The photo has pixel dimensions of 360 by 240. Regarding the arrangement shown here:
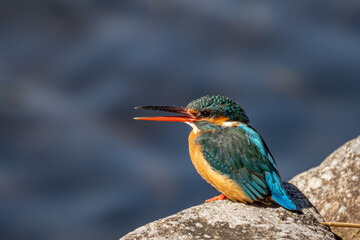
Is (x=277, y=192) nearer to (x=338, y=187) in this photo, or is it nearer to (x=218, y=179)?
(x=218, y=179)

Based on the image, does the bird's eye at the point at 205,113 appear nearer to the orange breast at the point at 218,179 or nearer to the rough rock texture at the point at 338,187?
the orange breast at the point at 218,179

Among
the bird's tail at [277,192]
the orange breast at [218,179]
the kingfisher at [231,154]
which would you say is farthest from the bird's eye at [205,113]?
the bird's tail at [277,192]

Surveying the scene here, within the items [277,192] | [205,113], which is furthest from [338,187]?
[205,113]

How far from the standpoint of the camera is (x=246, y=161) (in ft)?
12.3

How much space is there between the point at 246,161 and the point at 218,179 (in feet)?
0.74

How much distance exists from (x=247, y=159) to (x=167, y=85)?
5.26 m

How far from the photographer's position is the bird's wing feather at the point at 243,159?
3.65 m

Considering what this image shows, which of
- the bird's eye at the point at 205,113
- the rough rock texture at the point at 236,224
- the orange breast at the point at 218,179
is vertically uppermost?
the bird's eye at the point at 205,113

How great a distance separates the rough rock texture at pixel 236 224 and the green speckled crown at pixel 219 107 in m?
0.64

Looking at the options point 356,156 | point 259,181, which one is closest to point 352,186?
point 356,156

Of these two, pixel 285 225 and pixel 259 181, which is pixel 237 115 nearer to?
pixel 259 181

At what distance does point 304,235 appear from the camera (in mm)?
3234

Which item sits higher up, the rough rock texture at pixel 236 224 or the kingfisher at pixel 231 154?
the kingfisher at pixel 231 154

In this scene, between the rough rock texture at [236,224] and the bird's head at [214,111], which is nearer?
the rough rock texture at [236,224]
